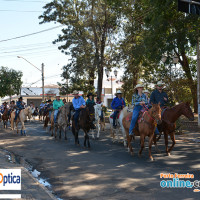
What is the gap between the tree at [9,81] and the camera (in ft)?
183

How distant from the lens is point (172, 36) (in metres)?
16.8

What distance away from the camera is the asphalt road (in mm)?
6070

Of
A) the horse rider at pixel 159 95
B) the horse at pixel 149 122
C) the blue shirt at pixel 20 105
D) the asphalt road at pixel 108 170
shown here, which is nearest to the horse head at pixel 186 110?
the horse rider at pixel 159 95

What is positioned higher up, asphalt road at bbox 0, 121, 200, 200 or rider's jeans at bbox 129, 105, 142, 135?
rider's jeans at bbox 129, 105, 142, 135

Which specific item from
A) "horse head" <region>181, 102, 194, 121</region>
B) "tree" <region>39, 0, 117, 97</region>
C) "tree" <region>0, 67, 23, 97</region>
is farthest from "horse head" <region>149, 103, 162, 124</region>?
"tree" <region>0, 67, 23, 97</region>

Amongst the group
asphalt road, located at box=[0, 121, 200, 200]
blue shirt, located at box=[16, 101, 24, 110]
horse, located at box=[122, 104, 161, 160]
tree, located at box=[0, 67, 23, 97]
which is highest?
tree, located at box=[0, 67, 23, 97]

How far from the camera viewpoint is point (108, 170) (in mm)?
8102

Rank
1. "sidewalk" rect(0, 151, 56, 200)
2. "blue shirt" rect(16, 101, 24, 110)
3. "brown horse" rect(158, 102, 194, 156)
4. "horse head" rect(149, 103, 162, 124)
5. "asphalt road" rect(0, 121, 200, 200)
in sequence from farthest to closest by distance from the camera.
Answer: "blue shirt" rect(16, 101, 24, 110) → "brown horse" rect(158, 102, 194, 156) → "horse head" rect(149, 103, 162, 124) → "asphalt road" rect(0, 121, 200, 200) → "sidewalk" rect(0, 151, 56, 200)

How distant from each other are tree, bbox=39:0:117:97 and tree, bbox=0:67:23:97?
2647 cm

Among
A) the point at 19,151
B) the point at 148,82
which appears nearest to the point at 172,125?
the point at 19,151

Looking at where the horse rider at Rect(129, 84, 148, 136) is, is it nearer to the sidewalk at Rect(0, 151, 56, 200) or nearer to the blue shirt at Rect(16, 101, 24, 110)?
the sidewalk at Rect(0, 151, 56, 200)

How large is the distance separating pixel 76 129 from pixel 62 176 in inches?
224

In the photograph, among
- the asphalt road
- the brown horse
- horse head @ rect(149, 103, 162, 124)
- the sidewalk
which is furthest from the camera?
the brown horse

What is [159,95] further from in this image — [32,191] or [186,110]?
[32,191]
